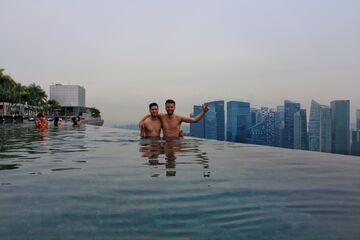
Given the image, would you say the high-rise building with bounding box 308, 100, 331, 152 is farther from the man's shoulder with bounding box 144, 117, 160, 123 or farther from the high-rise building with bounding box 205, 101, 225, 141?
the man's shoulder with bounding box 144, 117, 160, 123

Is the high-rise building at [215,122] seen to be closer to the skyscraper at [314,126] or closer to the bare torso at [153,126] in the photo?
the skyscraper at [314,126]

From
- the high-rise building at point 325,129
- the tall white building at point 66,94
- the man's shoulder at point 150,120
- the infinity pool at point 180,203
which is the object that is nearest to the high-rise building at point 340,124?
the high-rise building at point 325,129

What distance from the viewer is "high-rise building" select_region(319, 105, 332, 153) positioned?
1455 cm

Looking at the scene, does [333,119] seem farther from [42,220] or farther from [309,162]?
[42,220]

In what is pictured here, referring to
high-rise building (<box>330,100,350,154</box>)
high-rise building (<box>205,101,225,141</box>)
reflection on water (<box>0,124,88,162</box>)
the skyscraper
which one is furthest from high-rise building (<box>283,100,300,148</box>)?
reflection on water (<box>0,124,88,162</box>)

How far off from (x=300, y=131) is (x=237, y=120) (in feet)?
17.2

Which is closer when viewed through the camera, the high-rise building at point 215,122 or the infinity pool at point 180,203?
the infinity pool at point 180,203

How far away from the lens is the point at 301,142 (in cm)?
1647

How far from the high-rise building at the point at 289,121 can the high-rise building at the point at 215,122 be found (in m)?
3.21

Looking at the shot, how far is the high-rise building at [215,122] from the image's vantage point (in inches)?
791

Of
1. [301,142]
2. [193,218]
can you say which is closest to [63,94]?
[301,142]

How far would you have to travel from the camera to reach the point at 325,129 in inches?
640

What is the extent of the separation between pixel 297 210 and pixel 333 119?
1564cm

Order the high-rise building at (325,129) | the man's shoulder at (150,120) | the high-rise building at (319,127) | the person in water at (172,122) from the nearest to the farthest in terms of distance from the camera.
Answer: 1. the person in water at (172,122)
2. the man's shoulder at (150,120)
3. the high-rise building at (325,129)
4. the high-rise building at (319,127)
